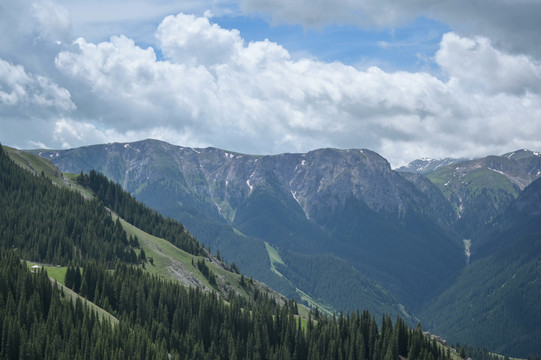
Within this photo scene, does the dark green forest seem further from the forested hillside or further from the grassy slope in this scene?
the grassy slope

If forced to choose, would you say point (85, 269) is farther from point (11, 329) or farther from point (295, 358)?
point (295, 358)

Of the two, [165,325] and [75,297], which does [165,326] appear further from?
[75,297]

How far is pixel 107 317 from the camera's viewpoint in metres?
143

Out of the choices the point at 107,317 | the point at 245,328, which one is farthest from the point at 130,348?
the point at 245,328

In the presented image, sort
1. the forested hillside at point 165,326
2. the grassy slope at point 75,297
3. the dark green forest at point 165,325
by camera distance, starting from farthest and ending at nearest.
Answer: the grassy slope at point 75,297 → the dark green forest at point 165,325 → the forested hillside at point 165,326

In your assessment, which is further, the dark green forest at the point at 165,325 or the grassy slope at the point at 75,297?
the grassy slope at the point at 75,297

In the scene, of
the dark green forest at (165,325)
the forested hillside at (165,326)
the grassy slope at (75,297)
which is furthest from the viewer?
the grassy slope at (75,297)

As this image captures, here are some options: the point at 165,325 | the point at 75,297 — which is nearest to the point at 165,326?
the point at 165,325

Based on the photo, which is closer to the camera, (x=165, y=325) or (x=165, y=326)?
(x=165, y=326)

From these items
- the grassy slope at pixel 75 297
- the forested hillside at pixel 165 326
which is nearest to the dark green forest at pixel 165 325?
the forested hillside at pixel 165 326

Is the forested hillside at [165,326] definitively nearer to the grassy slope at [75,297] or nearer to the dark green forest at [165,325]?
the dark green forest at [165,325]

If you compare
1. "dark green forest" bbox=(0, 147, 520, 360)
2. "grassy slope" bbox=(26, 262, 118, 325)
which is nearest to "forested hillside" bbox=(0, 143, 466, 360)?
"dark green forest" bbox=(0, 147, 520, 360)

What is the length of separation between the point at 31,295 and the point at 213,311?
5889 cm

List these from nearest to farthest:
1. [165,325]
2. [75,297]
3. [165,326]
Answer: [75,297] < [165,326] < [165,325]
